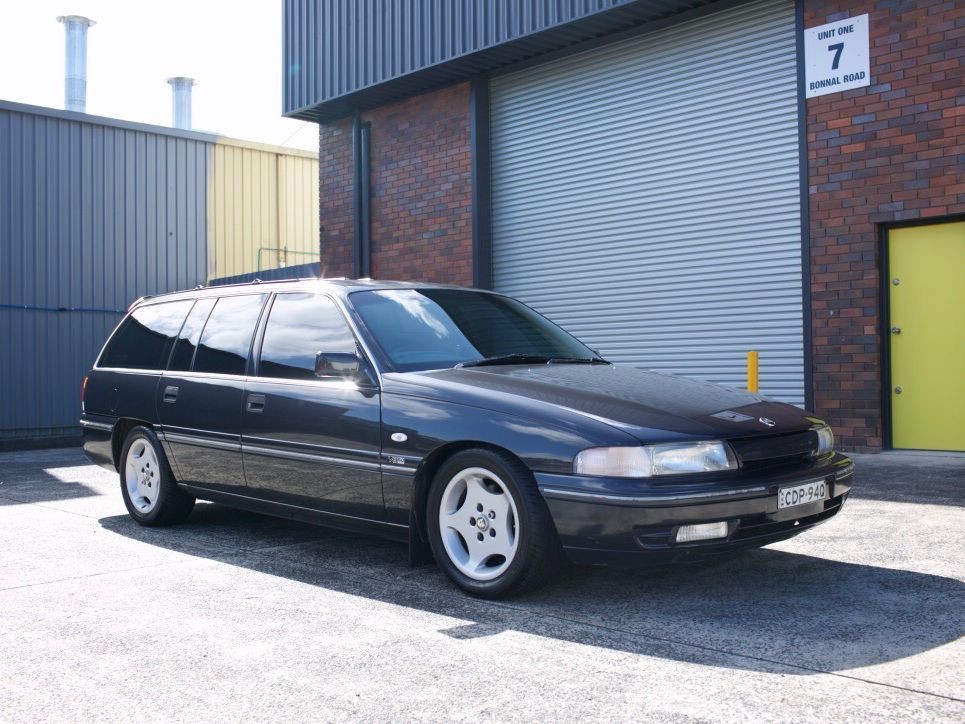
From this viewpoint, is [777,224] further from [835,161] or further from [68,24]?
[68,24]

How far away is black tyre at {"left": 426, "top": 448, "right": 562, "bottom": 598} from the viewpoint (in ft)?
13.8

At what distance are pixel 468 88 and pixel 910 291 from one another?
6.42 m

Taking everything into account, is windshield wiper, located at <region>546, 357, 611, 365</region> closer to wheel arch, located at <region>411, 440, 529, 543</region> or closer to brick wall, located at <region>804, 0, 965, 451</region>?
wheel arch, located at <region>411, 440, 529, 543</region>

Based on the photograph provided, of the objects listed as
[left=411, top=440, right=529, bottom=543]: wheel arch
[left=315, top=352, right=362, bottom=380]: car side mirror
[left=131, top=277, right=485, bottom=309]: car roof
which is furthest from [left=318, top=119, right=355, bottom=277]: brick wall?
[left=411, top=440, right=529, bottom=543]: wheel arch

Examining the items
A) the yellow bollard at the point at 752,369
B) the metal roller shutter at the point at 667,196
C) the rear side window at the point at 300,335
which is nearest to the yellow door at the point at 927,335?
the metal roller shutter at the point at 667,196

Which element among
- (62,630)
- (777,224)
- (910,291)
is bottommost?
(62,630)

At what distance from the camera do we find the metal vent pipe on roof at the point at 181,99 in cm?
2967

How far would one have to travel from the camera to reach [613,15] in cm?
1097

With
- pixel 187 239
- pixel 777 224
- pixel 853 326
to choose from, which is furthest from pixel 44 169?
pixel 853 326

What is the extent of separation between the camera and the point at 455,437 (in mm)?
4473

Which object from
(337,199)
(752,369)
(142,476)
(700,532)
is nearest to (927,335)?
(752,369)

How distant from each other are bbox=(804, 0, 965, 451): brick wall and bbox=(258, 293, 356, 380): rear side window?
6.00 m

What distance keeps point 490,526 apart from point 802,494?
4.52 feet

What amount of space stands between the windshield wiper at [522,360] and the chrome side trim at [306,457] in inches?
26.8
